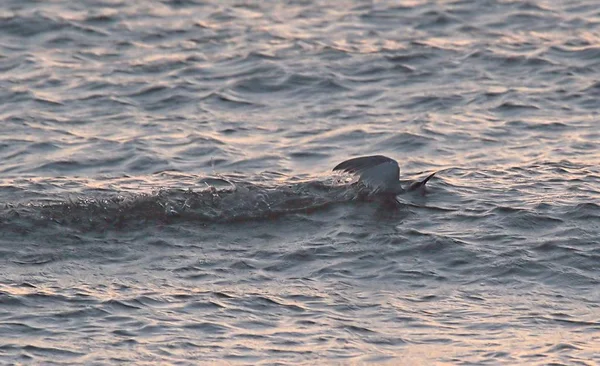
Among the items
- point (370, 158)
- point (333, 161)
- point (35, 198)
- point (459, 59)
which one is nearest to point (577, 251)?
point (370, 158)

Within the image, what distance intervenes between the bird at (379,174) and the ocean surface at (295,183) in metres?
0.14

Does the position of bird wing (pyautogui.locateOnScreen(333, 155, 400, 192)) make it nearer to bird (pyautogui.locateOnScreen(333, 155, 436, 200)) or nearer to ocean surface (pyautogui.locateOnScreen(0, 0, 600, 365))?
bird (pyautogui.locateOnScreen(333, 155, 436, 200))

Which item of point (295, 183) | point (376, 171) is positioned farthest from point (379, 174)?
point (295, 183)

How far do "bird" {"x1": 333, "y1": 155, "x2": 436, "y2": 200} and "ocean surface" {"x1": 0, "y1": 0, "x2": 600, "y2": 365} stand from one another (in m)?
0.14

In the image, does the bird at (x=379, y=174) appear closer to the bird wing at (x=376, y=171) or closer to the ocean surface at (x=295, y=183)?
the bird wing at (x=376, y=171)

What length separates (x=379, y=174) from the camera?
36.4 feet

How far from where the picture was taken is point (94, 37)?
51.6 feet

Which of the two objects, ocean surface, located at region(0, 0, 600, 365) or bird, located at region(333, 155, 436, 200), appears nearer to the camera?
ocean surface, located at region(0, 0, 600, 365)

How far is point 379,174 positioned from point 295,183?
809mm

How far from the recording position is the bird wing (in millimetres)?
11086

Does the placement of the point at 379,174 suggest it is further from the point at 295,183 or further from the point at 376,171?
the point at 295,183

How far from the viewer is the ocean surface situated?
8188 mm

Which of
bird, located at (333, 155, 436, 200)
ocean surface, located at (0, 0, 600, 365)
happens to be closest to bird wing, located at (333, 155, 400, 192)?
bird, located at (333, 155, 436, 200)

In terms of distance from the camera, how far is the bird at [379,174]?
11.1 metres
